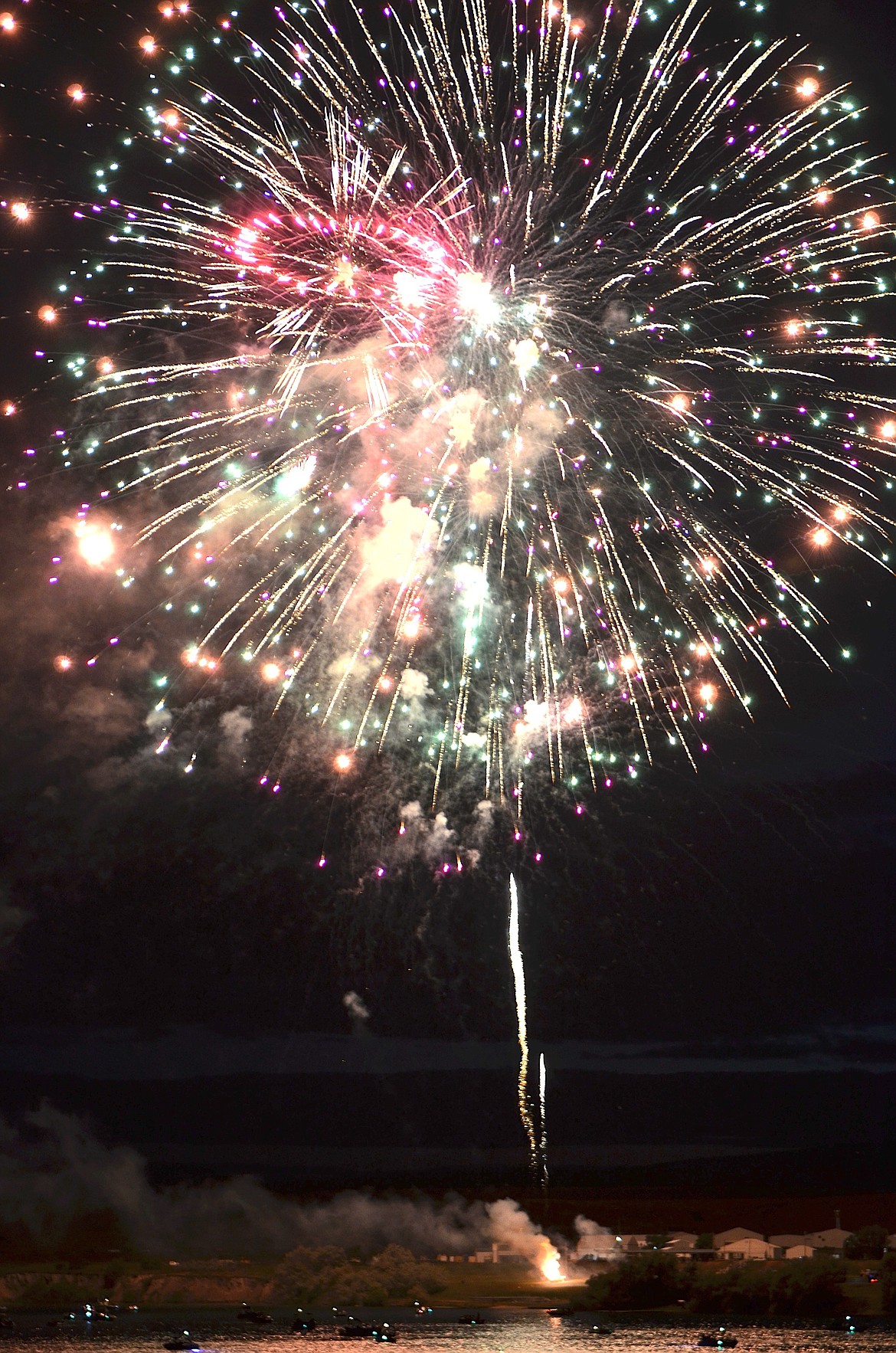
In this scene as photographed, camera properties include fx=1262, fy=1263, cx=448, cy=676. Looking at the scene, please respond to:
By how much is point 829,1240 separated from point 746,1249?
6.02 m

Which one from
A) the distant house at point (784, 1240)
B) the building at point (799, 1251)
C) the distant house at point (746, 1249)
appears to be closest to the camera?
the building at point (799, 1251)

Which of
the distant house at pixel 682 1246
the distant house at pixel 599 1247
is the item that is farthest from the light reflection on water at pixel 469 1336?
the distant house at pixel 682 1246

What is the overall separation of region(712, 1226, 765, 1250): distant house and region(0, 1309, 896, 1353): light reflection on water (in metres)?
6.37

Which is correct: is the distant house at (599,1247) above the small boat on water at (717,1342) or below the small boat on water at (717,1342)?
below

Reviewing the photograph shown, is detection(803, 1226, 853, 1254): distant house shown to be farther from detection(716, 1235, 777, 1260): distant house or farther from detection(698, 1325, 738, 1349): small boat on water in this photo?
detection(698, 1325, 738, 1349): small boat on water

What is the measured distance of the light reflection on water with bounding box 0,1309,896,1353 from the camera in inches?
2995

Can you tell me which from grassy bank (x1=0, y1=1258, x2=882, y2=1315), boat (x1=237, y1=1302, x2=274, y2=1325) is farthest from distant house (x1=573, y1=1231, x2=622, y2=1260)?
boat (x1=237, y1=1302, x2=274, y2=1325)

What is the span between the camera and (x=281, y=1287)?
362 ft

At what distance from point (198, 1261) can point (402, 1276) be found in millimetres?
21011

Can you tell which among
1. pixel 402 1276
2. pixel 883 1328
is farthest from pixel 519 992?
pixel 402 1276

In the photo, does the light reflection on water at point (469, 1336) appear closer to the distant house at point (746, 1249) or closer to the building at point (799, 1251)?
the distant house at point (746, 1249)

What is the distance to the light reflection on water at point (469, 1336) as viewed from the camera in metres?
76.1

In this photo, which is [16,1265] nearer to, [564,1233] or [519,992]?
[564,1233]

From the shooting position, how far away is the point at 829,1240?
301ft
